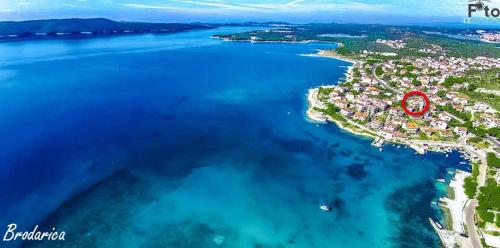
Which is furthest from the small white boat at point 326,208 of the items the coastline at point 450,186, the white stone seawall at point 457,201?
the white stone seawall at point 457,201

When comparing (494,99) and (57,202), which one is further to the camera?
(494,99)

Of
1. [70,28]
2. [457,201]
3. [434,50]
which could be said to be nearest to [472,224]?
[457,201]

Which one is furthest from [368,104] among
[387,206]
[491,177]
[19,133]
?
[19,133]

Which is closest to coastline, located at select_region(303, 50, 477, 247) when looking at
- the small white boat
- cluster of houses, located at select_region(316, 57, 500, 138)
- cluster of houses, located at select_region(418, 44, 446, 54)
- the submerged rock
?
cluster of houses, located at select_region(316, 57, 500, 138)

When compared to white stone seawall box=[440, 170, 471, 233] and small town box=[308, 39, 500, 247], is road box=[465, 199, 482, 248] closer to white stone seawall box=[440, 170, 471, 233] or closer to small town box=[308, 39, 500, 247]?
small town box=[308, 39, 500, 247]

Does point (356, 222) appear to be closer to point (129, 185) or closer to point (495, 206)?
point (495, 206)

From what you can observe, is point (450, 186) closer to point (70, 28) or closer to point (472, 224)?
A: point (472, 224)
